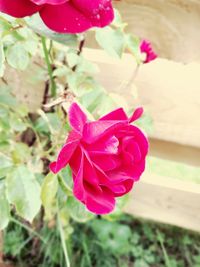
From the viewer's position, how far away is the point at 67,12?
1.77ft

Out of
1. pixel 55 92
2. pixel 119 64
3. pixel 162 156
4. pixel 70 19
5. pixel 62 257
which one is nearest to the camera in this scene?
pixel 70 19

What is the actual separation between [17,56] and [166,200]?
2.69 feet

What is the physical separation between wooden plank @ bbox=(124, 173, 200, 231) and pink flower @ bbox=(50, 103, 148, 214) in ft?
2.90

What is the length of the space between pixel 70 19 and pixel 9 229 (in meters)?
1.30

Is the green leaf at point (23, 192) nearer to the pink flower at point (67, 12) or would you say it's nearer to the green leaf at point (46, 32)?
the green leaf at point (46, 32)

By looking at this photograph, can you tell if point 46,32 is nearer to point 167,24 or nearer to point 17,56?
point 17,56

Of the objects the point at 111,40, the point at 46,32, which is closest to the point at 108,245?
the point at 111,40

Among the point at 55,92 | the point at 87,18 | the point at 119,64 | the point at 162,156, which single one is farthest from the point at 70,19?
the point at 162,156

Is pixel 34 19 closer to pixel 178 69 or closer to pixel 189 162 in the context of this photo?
pixel 178 69

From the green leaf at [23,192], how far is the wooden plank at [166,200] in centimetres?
67

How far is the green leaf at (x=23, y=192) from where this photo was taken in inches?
33.9

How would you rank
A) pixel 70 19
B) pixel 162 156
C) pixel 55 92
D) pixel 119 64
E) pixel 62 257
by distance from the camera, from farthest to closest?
pixel 62 257 < pixel 162 156 < pixel 119 64 < pixel 55 92 < pixel 70 19

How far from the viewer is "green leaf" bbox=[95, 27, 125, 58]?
91 cm

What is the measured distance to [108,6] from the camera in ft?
1.86
